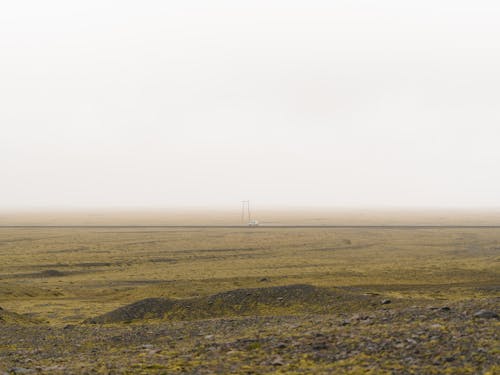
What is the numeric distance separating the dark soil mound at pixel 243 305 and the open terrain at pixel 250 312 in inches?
3.4

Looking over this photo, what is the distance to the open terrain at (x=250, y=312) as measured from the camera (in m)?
12.0

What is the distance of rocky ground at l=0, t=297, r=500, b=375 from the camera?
11211 millimetres

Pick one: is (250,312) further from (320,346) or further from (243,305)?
(320,346)

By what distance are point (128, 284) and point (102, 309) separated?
1049cm

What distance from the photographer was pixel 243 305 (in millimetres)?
24469

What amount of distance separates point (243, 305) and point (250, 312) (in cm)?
87

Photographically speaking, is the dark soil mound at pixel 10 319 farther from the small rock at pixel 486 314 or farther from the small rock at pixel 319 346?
the small rock at pixel 486 314

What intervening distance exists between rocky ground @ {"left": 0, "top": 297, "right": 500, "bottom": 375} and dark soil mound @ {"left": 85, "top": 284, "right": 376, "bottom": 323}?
16.2ft

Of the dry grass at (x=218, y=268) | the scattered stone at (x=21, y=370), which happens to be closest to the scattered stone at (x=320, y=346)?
the scattered stone at (x=21, y=370)

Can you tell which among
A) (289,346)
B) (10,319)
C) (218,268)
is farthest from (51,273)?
(289,346)

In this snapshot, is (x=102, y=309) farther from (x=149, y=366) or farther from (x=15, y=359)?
(x=149, y=366)

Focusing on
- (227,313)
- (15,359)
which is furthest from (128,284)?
(15,359)

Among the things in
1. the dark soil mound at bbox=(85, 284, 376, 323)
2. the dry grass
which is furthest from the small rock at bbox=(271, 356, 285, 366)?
the dry grass

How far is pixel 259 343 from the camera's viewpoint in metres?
13.9
